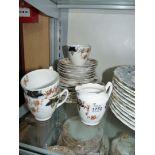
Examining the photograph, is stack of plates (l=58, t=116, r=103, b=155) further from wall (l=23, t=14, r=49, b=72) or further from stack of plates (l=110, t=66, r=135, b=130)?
wall (l=23, t=14, r=49, b=72)

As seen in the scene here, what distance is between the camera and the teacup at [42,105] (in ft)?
1.67

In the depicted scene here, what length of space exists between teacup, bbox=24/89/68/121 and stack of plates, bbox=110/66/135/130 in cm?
15

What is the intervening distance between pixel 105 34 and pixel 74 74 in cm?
21

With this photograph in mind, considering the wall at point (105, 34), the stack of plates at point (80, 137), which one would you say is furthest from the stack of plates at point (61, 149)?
the wall at point (105, 34)

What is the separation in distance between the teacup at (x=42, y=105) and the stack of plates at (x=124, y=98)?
15cm

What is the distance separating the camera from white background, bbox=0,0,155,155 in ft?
1.13

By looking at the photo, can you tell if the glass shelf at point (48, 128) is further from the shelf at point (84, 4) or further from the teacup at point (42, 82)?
the shelf at point (84, 4)

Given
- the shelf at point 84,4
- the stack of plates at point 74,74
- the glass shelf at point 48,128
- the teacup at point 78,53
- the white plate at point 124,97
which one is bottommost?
the glass shelf at point 48,128

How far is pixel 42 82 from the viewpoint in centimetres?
60

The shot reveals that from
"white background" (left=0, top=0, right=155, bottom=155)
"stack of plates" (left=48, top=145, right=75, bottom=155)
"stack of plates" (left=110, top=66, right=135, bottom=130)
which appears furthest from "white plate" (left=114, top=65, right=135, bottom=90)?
"stack of plates" (left=48, top=145, right=75, bottom=155)

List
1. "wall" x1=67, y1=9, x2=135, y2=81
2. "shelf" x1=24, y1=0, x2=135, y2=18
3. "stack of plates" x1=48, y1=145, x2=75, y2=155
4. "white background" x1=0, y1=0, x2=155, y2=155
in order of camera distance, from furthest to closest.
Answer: "wall" x1=67, y1=9, x2=135, y2=81 → "shelf" x1=24, y1=0, x2=135, y2=18 → "stack of plates" x1=48, y1=145, x2=75, y2=155 → "white background" x1=0, y1=0, x2=155, y2=155

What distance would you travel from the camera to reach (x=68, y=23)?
757mm

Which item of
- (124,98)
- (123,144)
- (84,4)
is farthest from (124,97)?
(84,4)
